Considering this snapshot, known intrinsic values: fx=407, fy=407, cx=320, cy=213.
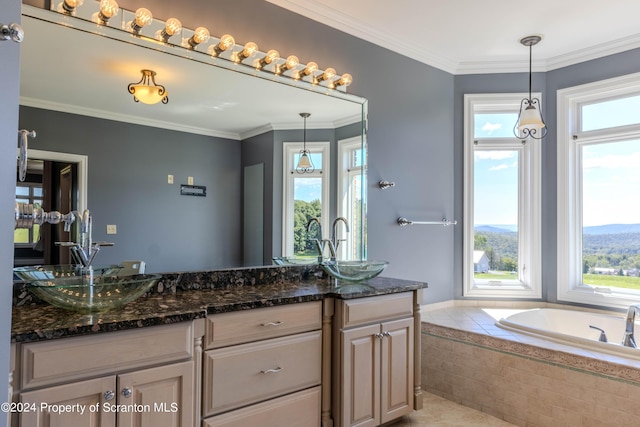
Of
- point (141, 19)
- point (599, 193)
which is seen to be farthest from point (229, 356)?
point (599, 193)

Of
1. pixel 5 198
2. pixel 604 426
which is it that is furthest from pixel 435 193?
pixel 5 198

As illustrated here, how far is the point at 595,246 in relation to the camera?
3.38 metres

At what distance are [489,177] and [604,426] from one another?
6.97 ft

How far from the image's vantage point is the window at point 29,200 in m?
1.68

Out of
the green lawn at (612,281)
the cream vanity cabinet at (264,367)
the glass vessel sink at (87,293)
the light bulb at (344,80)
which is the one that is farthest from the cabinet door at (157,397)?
the green lawn at (612,281)

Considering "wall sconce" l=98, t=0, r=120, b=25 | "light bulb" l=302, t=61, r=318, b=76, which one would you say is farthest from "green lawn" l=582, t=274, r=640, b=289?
"wall sconce" l=98, t=0, r=120, b=25

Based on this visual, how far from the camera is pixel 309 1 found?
8.46ft

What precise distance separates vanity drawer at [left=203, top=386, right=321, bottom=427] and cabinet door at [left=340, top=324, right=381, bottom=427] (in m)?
0.16

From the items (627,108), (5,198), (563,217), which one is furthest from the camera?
(563,217)

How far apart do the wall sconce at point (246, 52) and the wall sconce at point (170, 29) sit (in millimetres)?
352

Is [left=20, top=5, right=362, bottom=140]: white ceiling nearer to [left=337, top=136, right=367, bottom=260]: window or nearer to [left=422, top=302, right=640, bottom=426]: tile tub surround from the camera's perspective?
→ [left=337, top=136, right=367, bottom=260]: window

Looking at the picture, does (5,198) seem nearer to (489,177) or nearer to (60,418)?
(60,418)

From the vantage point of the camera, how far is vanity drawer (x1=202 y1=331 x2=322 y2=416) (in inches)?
66.1

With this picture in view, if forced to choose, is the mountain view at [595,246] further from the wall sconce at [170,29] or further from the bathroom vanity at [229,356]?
the wall sconce at [170,29]
